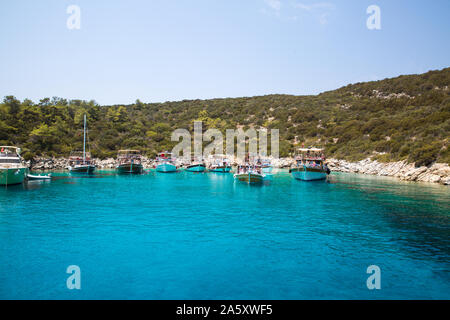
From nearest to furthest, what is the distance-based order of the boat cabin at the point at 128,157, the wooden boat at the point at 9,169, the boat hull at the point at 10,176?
1. the boat hull at the point at 10,176
2. the wooden boat at the point at 9,169
3. the boat cabin at the point at 128,157

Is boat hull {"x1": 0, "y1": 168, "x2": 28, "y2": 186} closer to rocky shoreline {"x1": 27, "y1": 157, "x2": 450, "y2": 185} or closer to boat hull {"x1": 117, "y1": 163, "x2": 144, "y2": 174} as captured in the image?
boat hull {"x1": 117, "y1": 163, "x2": 144, "y2": 174}

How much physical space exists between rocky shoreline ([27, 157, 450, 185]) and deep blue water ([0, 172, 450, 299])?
24.2 m

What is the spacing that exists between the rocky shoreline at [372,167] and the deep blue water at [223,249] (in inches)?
953

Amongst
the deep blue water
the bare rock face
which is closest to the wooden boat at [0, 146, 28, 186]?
the deep blue water

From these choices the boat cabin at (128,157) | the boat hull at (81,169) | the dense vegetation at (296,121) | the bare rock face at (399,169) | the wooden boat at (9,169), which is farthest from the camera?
the boat cabin at (128,157)

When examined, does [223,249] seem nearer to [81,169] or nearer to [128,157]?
[81,169]

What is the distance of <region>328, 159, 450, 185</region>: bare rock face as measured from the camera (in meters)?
48.9

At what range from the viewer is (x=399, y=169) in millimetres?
59812

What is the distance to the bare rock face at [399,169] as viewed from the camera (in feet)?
160

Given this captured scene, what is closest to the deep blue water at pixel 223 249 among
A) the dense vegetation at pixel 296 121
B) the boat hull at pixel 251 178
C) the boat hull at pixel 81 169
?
the boat hull at pixel 251 178

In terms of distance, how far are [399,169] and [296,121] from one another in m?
53.5

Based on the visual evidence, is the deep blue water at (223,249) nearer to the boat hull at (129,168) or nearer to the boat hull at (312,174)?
the boat hull at (312,174)

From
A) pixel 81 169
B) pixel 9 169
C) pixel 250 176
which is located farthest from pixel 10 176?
pixel 250 176

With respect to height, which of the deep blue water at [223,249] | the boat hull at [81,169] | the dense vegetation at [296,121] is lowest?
the deep blue water at [223,249]
